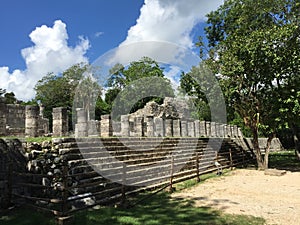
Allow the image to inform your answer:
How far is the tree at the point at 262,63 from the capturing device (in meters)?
11.1

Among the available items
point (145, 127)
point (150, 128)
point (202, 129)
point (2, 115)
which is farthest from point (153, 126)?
point (2, 115)

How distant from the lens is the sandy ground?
5.61 metres

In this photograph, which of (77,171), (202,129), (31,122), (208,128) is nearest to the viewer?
(77,171)

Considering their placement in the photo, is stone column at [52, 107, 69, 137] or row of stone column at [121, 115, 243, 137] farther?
row of stone column at [121, 115, 243, 137]

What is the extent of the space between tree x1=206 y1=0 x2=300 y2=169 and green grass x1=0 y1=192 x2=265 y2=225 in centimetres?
737

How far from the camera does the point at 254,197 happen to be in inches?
283

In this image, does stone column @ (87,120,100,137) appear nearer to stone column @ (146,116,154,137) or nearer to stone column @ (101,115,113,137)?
stone column @ (101,115,113,137)

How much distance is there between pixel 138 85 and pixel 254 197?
95.9ft

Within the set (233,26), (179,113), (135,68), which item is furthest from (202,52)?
(135,68)

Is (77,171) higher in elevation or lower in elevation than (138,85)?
lower

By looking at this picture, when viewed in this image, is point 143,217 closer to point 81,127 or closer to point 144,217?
point 144,217

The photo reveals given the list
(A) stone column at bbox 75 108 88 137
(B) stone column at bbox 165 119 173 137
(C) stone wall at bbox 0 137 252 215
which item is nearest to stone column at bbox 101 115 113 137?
(A) stone column at bbox 75 108 88 137

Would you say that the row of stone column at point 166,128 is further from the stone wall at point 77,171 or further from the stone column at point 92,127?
the stone wall at point 77,171

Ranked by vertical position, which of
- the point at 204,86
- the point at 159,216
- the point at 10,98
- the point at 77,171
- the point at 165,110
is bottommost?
the point at 159,216
